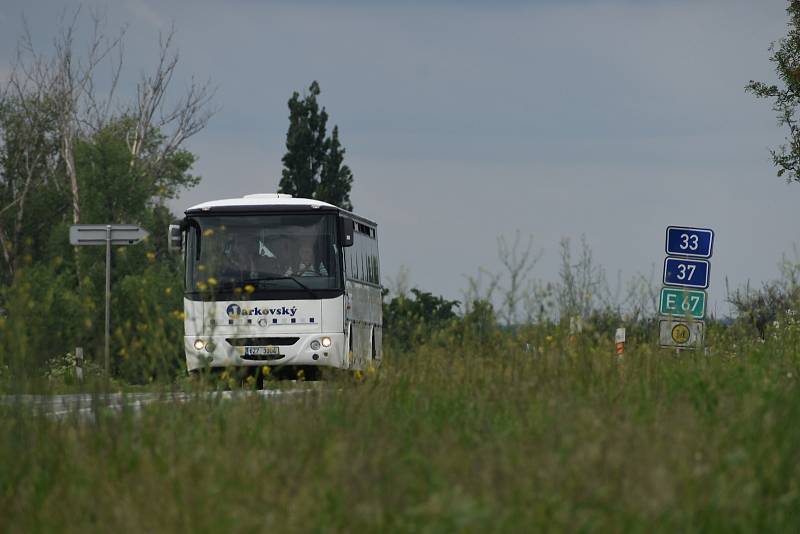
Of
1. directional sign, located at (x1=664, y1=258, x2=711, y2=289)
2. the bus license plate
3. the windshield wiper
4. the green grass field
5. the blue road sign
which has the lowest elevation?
the green grass field

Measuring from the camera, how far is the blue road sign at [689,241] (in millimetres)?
22141

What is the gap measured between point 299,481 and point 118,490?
1059 mm

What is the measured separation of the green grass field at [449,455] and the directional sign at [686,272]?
11445 millimetres

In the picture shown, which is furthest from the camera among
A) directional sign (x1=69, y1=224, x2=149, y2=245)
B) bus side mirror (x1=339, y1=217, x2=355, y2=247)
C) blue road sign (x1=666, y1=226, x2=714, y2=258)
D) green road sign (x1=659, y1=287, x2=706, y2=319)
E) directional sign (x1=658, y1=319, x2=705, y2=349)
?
directional sign (x1=69, y1=224, x2=149, y2=245)

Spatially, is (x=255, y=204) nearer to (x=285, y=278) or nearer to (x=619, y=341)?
(x=285, y=278)

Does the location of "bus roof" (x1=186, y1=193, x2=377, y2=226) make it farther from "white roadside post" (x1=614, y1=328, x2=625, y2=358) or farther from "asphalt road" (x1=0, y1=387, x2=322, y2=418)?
"asphalt road" (x1=0, y1=387, x2=322, y2=418)

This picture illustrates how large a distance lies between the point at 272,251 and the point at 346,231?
1.20 meters

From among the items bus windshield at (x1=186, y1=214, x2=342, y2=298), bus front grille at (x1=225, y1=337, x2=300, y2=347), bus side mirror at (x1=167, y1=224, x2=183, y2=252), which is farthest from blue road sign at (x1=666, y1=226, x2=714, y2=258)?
bus side mirror at (x1=167, y1=224, x2=183, y2=252)

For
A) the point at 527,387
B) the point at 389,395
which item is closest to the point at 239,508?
the point at 527,387

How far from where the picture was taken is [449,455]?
6.74 metres

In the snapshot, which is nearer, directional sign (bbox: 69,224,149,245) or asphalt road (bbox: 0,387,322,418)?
asphalt road (bbox: 0,387,322,418)

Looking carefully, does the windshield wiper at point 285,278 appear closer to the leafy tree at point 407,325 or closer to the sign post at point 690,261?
the sign post at point 690,261

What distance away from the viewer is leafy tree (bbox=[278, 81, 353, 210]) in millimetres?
70125

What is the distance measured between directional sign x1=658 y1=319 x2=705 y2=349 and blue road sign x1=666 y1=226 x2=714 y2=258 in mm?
2809
